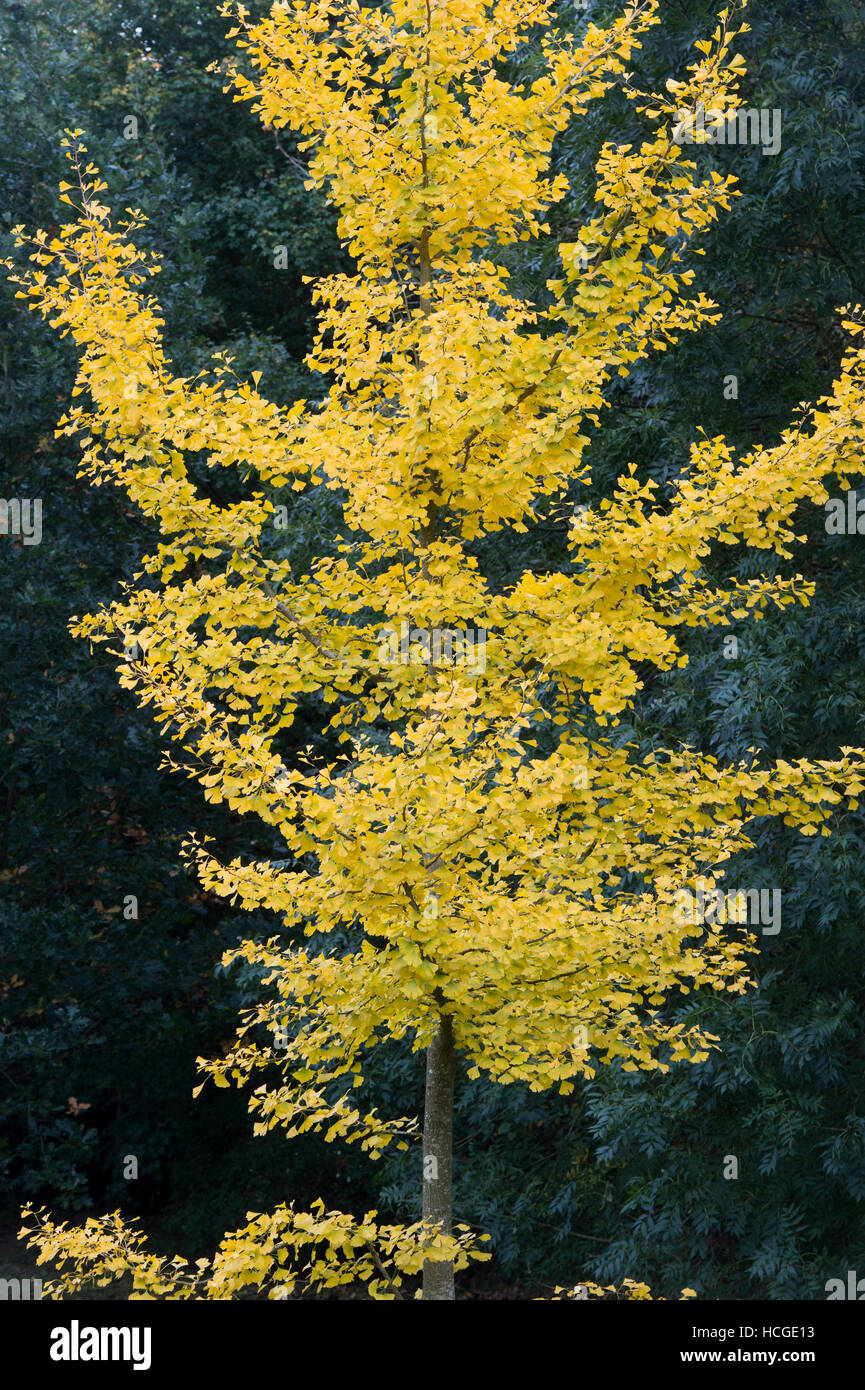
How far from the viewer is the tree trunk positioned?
5.19 metres

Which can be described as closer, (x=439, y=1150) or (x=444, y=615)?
(x=444, y=615)

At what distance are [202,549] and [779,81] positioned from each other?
5257 mm

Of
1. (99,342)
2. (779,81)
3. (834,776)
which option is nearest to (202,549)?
(99,342)

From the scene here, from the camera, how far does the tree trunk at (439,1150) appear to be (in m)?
5.19

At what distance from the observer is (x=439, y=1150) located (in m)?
5.24

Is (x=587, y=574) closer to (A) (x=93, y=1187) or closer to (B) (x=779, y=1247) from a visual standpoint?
(B) (x=779, y=1247)

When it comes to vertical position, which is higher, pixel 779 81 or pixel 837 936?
pixel 779 81

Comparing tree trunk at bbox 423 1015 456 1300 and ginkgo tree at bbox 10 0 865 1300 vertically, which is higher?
ginkgo tree at bbox 10 0 865 1300

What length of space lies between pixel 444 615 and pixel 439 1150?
2.09 metres

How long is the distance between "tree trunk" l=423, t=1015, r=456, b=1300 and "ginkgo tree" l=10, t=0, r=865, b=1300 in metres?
0.02

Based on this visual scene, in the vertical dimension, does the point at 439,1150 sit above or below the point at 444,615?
below

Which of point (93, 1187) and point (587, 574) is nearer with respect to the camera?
point (587, 574)

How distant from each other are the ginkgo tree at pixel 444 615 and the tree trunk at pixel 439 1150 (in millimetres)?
16

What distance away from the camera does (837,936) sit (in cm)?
789
